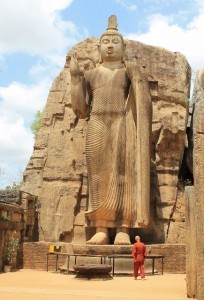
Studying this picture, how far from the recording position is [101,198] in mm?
11680

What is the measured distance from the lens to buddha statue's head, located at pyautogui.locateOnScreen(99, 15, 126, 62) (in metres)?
12.4

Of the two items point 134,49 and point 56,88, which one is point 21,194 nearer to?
point 56,88

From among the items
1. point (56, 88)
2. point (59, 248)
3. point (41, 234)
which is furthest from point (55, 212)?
point (56, 88)

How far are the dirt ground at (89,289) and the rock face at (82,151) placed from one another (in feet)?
10.1

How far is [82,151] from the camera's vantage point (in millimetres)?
13750

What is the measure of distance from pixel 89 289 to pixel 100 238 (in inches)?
152

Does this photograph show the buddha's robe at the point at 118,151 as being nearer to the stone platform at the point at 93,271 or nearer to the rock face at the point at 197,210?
the stone platform at the point at 93,271

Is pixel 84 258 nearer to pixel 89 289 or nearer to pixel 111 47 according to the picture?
pixel 89 289

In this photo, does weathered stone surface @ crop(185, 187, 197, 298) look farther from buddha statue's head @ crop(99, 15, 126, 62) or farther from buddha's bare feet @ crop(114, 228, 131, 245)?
buddha statue's head @ crop(99, 15, 126, 62)

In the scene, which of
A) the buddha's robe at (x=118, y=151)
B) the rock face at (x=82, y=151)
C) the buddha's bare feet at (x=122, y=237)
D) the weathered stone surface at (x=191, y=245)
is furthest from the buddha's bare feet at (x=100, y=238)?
the weathered stone surface at (x=191, y=245)

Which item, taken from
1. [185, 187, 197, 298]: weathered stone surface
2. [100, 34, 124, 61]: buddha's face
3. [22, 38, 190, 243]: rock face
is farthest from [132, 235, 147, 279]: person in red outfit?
[100, 34, 124, 61]: buddha's face

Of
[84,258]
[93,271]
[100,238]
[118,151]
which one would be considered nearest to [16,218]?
[100,238]

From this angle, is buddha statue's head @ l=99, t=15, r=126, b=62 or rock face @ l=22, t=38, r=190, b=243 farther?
rock face @ l=22, t=38, r=190, b=243

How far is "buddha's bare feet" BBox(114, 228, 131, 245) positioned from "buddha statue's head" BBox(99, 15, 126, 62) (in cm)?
451
